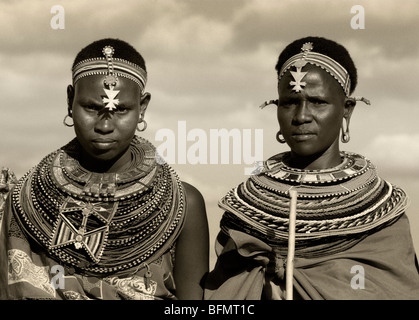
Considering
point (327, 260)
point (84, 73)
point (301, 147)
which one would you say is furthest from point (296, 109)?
point (84, 73)

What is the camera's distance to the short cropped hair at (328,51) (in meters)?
6.32

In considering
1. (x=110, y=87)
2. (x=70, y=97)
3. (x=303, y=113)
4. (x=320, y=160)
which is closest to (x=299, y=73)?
(x=303, y=113)

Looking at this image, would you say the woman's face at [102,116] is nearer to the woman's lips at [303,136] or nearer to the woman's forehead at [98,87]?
the woman's forehead at [98,87]

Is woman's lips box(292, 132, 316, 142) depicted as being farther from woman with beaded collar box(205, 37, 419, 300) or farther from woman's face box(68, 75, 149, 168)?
woman's face box(68, 75, 149, 168)

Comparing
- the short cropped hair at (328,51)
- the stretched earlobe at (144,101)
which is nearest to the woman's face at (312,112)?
the short cropped hair at (328,51)

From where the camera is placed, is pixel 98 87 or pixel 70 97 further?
pixel 70 97

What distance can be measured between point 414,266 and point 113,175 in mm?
2183

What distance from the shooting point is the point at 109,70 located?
251 inches

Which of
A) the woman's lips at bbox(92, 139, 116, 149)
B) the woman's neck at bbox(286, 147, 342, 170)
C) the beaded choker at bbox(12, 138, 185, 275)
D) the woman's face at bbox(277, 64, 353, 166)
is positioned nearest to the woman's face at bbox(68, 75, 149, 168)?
the woman's lips at bbox(92, 139, 116, 149)

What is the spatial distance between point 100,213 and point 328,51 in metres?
1.94

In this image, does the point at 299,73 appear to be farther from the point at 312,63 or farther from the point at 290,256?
the point at 290,256

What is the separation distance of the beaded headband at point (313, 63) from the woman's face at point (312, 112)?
29 millimetres
